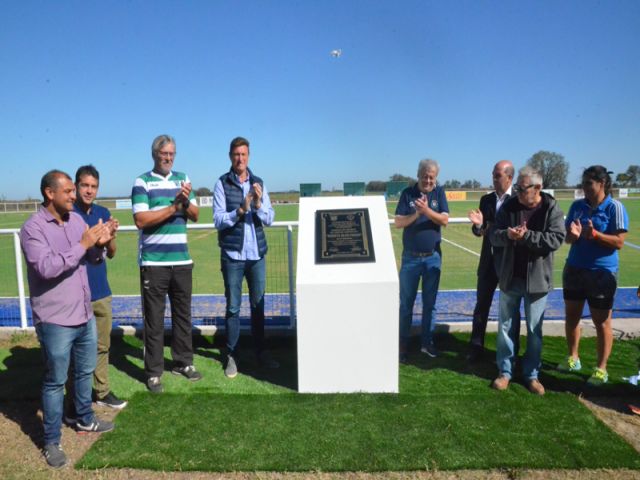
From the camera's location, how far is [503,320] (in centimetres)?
408

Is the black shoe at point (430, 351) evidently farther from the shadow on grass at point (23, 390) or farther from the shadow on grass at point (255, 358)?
the shadow on grass at point (23, 390)

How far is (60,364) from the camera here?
300 centimetres

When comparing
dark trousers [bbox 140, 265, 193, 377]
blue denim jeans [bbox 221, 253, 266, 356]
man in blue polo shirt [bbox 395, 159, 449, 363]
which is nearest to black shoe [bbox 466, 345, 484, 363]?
man in blue polo shirt [bbox 395, 159, 449, 363]

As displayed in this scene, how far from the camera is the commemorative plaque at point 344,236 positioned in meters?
3.97

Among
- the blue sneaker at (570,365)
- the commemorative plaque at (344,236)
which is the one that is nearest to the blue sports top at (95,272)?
the commemorative plaque at (344,236)

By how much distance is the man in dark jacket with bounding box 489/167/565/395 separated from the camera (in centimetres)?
375

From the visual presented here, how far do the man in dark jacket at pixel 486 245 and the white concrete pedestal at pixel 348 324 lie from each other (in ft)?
3.73

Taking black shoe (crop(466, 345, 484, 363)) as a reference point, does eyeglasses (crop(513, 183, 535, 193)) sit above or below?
above

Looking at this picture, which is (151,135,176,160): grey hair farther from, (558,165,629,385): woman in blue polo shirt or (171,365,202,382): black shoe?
(558,165,629,385): woman in blue polo shirt

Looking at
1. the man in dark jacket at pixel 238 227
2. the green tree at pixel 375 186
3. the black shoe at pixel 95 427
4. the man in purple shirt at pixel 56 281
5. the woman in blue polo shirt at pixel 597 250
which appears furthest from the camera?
the green tree at pixel 375 186

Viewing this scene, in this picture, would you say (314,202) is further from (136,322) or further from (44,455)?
(136,322)

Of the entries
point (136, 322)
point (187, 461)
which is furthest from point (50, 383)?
point (136, 322)

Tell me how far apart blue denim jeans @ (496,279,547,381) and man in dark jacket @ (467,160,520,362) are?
0.29 m

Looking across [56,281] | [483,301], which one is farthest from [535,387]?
[56,281]
